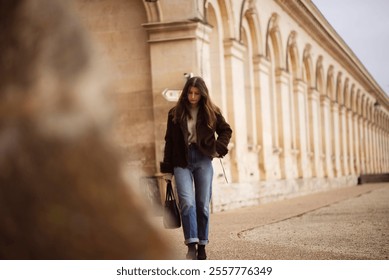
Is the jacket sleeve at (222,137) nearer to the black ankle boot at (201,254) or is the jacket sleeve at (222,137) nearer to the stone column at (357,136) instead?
the black ankle boot at (201,254)

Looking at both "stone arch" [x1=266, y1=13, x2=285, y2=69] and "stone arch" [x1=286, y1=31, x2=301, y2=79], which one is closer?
"stone arch" [x1=266, y1=13, x2=285, y2=69]

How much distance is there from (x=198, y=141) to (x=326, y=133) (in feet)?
52.8

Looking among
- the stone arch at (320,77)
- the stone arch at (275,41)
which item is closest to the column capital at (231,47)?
the stone arch at (275,41)

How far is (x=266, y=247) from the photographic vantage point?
660cm

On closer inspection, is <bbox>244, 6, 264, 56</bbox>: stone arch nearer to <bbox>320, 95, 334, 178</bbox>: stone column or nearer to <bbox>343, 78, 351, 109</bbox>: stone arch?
<bbox>343, 78, 351, 109</bbox>: stone arch

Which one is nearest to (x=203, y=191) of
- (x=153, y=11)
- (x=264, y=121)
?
(x=153, y=11)

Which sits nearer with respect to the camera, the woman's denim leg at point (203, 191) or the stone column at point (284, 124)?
the woman's denim leg at point (203, 191)

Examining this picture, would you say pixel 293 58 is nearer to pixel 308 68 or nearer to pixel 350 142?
pixel 308 68

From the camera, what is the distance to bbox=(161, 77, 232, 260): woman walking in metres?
5.33

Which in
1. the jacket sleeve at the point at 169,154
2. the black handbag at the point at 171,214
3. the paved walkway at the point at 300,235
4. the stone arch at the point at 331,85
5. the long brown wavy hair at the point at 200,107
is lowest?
the paved walkway at the point at 300,235

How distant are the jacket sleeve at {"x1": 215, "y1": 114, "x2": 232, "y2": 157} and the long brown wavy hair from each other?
0.28 ft

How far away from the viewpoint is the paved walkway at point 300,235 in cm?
608

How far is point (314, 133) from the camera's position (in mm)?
19922

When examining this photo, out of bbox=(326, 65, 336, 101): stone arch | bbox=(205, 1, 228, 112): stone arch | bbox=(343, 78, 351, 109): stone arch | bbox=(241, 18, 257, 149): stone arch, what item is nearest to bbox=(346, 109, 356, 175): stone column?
bbox=(343, 78, 351, 109): stone arch
